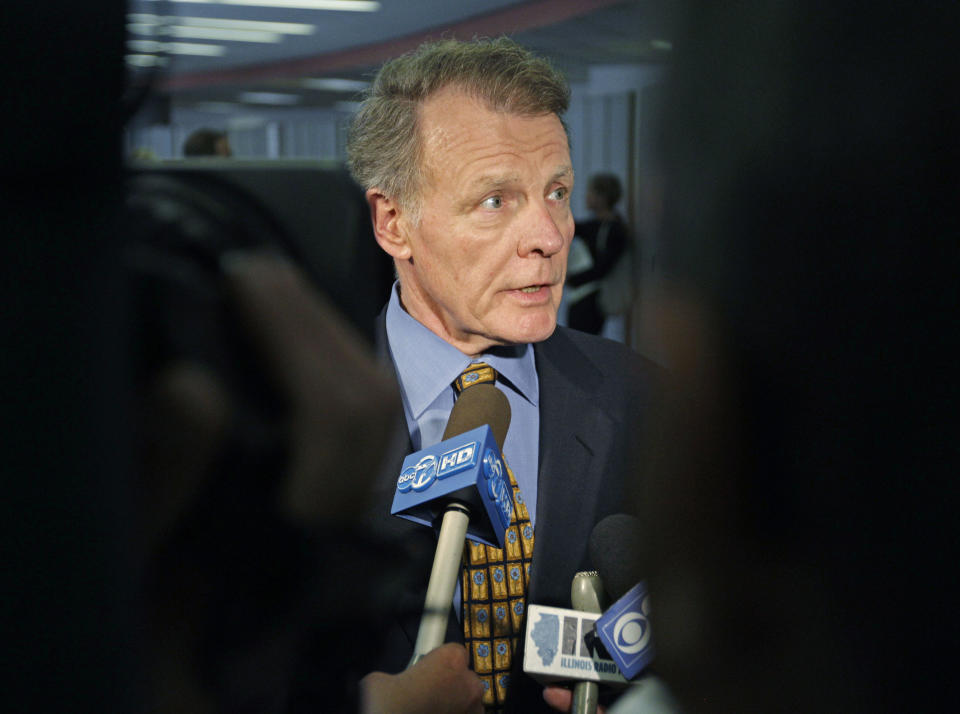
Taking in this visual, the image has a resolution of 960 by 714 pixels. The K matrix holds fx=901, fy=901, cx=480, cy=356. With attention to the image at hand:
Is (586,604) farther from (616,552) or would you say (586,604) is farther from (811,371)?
(811,371)

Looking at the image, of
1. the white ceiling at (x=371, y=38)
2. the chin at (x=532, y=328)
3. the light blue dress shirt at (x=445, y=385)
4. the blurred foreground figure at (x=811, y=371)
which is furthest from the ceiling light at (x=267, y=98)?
the blurred foreground figure at (x=811, y=371)

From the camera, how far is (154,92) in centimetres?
56

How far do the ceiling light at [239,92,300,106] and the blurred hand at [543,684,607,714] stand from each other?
620mm

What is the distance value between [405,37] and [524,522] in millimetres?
503

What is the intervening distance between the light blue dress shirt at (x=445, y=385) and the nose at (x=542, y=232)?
0.12 m

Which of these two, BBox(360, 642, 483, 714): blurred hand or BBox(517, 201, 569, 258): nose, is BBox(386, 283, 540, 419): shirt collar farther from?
BBox(360, 642, 483, 714): blurred hand

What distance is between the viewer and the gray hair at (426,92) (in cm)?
88

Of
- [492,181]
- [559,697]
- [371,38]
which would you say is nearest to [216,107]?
[371,38]

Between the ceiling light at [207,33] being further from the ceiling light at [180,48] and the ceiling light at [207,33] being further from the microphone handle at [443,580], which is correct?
the microphone handle at [443,580]

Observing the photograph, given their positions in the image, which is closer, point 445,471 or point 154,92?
point 154,92

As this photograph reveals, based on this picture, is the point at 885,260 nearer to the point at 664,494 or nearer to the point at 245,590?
the point at 664,494

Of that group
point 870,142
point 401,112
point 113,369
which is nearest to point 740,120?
point 870,142

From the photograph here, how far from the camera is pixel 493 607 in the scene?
0.92 m

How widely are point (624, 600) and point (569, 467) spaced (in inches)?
6.8
